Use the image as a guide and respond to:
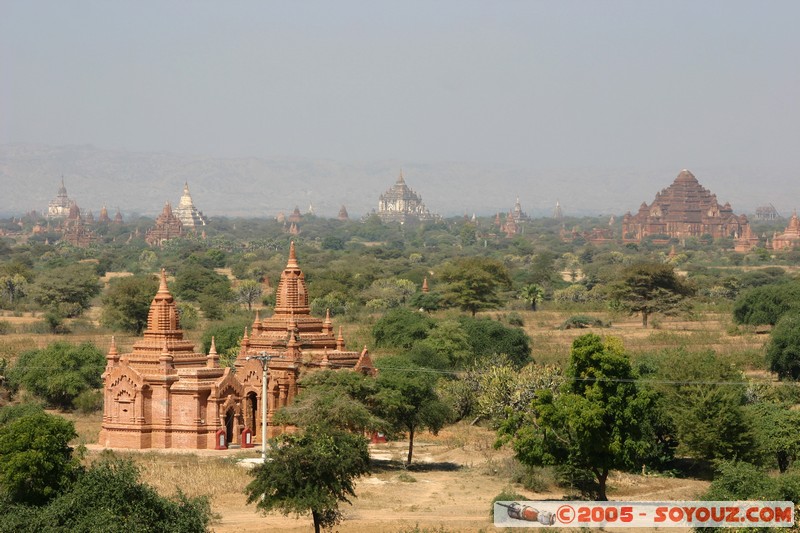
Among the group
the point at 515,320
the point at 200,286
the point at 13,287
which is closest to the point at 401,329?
the point at 515,320

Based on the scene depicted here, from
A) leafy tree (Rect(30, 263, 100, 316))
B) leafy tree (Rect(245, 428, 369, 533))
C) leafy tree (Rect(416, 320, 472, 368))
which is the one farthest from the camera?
leafy tree (Rect(30, 263, 100, 316))

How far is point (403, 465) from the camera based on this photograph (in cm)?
4172

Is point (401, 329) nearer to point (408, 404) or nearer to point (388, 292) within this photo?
point (408, 404)

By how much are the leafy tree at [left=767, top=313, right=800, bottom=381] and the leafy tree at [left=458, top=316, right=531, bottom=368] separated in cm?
953

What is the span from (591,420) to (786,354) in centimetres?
2540

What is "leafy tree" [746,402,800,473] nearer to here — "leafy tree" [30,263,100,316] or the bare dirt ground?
the bare dirt ground

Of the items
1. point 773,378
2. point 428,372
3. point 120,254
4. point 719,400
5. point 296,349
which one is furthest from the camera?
point 120,254

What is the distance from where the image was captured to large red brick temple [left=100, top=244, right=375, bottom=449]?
42.6 metres

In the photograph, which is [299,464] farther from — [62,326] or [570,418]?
[62,326]

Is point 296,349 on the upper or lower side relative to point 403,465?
upper

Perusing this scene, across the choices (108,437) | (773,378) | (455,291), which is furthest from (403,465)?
(455,291)

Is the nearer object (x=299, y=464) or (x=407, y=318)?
(x=299, y=464)

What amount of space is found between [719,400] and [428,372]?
12222 millimetres

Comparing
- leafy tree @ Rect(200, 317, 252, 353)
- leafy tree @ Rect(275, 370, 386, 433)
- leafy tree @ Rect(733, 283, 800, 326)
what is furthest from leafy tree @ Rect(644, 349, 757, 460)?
leafy tree @ Rect(733, 283, 800, 326)
